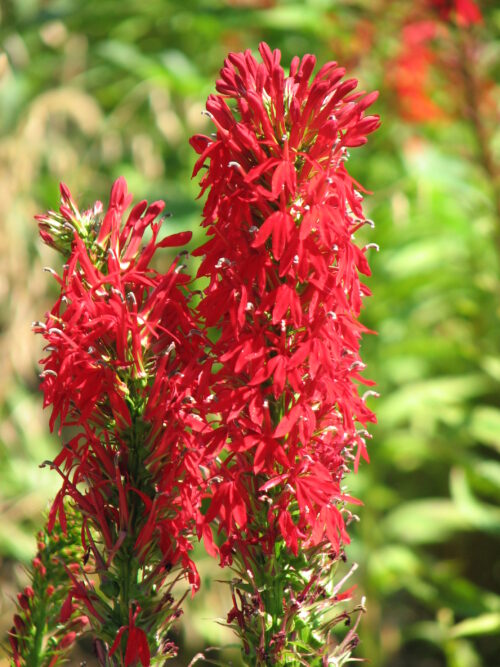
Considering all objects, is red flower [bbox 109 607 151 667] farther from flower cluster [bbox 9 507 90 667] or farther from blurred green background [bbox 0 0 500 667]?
blurred green background [bbox 0 0 500 667]

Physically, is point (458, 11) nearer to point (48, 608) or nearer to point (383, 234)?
point (383, 234)

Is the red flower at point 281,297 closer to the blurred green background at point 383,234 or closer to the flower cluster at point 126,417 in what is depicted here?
the flower cluster at point 126,417

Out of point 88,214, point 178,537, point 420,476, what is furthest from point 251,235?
point 420,476

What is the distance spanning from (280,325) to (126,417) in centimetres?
18

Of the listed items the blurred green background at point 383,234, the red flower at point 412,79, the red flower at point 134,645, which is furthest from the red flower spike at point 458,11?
the red flower at point 134,645

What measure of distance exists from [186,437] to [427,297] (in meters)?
2.42

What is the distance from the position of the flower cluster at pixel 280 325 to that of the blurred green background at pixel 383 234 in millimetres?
1347

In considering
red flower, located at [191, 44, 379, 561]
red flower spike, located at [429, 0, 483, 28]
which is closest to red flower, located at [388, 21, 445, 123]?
red flower spike, located at [429, 0, 483, 28]

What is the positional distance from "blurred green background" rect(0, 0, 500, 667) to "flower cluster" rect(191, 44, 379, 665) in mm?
1347

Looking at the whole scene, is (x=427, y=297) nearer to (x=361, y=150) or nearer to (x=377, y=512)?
(x=361, y=150)

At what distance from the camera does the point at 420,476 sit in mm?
3811

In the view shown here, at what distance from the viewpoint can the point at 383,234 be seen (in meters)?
2.88

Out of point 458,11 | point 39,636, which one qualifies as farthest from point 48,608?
point 458,11

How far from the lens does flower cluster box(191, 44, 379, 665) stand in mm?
829
